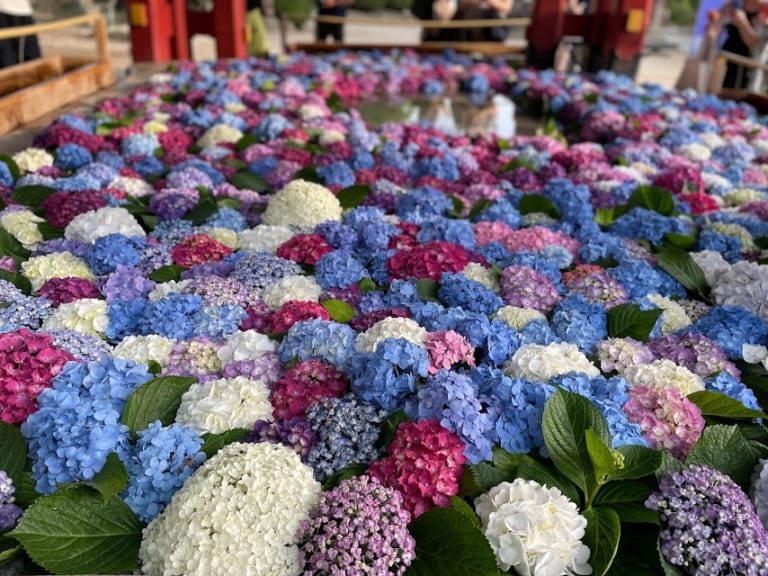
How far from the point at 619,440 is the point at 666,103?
14.7 ft

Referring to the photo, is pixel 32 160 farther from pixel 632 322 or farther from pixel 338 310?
pixel 632 322

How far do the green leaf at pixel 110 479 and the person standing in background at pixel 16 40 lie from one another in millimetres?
4234

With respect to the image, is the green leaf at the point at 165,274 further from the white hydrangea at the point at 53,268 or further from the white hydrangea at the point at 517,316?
the white hydrangea at the point at 517,316

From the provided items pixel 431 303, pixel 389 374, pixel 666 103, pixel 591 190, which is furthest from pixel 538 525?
pixel 666 103

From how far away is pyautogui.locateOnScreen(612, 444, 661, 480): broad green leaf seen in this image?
1.27 m

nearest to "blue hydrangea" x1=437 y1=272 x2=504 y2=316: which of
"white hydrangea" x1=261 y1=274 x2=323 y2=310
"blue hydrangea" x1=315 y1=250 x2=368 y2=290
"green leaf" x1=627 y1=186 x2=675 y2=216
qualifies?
"blue hydrangea" x1=315 y1=250 x2=368 y2=290

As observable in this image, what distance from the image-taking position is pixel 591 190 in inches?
122

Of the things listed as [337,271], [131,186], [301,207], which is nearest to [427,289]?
[337,271]

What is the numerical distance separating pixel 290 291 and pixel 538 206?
51.3 inches

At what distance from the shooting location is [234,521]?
1138 millimetres

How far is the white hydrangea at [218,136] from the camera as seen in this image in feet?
11.7

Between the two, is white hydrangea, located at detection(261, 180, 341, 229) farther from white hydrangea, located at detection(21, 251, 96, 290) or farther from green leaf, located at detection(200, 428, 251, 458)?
green leaf, located at detection(200, 428, 251, 458)

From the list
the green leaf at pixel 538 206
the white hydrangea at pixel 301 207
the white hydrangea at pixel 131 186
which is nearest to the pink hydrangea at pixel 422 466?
the white hydrangea at pixel 301 207

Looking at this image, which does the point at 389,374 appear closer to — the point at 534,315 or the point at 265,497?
the point at 265,497
